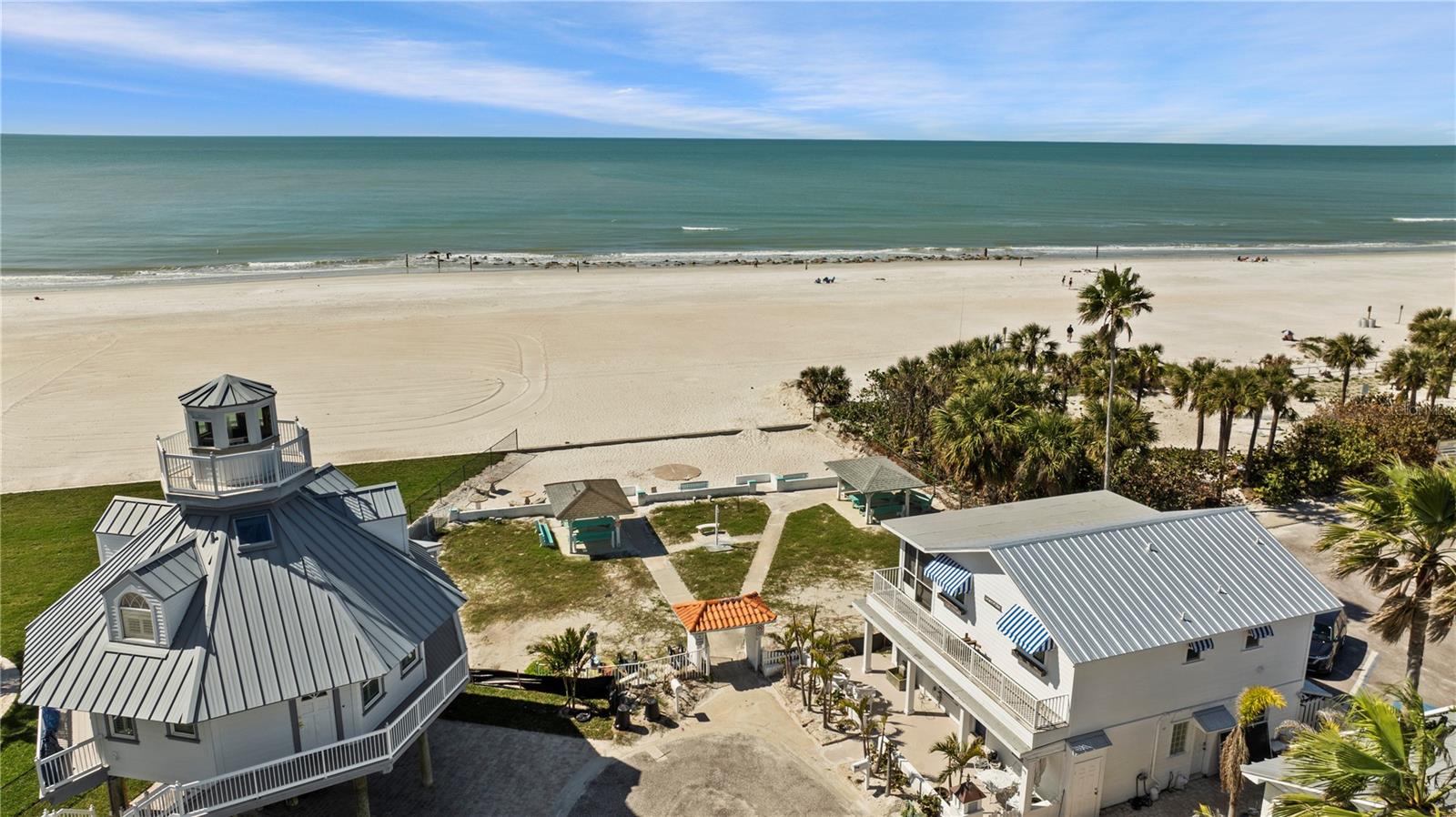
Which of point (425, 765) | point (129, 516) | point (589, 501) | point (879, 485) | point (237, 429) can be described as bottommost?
point (425, 765)

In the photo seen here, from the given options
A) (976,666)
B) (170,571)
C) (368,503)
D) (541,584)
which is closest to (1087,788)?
(976,666)

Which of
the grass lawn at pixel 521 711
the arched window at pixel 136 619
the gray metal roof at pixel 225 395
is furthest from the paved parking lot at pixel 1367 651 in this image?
the arched window at pixel 136 619

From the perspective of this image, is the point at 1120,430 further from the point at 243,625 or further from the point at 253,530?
the point at 243,625

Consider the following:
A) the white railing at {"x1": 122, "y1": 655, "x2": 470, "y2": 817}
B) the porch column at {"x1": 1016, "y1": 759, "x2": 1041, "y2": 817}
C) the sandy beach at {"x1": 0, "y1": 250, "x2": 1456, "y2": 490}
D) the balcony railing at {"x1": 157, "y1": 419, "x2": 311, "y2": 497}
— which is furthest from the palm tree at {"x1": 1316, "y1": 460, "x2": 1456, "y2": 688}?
the sandy beach at {"x1": 0, "y1": 250, "x2": 1456, "y2": 490}

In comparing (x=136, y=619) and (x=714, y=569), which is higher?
(x=136, y=619)

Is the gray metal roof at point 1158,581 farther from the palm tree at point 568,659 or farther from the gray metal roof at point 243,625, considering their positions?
the gray metal roof at point 243,625
